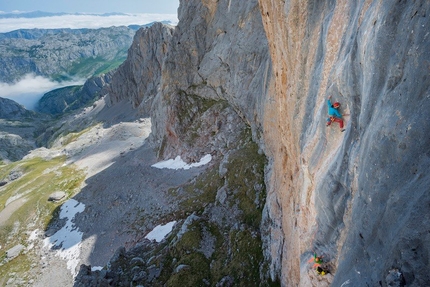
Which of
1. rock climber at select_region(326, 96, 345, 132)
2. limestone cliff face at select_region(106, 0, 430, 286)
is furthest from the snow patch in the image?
rock climber at select_region(326, 96, 345, 132)

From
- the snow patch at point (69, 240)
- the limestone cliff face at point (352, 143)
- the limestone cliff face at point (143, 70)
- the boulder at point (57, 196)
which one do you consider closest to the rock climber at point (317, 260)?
the limestone cliff face at point (352, 143)

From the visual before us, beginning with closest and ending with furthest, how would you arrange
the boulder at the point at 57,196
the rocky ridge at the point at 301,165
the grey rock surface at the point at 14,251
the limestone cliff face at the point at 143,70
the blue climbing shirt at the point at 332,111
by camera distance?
the rocky ridge at the point at 301,165
the blue climbing shirt at the point at 332,111
the grey rock surface at the point at 14,251
the boulder at the point at 57,196
the limestone cliff face at the point at 143,70

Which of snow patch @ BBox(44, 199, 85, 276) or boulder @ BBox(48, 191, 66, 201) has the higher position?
snow patch @ BBox(44, 199, 85, 276)

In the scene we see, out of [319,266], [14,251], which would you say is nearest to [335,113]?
[319,266]

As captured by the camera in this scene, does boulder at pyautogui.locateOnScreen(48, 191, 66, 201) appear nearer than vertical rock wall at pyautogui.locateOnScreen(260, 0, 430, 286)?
No

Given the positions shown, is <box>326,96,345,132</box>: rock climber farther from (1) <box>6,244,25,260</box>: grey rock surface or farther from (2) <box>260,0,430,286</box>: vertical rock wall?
(1) <box>6,244,25,260</box>: grey rock surface

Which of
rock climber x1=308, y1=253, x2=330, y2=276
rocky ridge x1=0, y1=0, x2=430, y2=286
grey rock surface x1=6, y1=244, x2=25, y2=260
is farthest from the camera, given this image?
grey rock surface x1=6, y1=244, x2=25, y2=260

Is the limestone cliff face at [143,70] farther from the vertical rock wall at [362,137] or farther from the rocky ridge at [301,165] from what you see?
the vertical rock wall at [362,137]

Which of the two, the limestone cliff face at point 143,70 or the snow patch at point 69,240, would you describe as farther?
the limestone cliff face at point 143,70

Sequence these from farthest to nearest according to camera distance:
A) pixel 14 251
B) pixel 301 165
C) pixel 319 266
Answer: pixel 14 251 < pixel 301 165 < pixel 319 266

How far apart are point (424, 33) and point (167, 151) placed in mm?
62762

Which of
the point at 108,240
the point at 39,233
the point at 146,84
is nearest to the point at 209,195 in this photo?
the point at 108,240

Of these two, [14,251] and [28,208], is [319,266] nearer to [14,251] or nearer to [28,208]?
[14,251]

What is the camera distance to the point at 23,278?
49.4 metres
